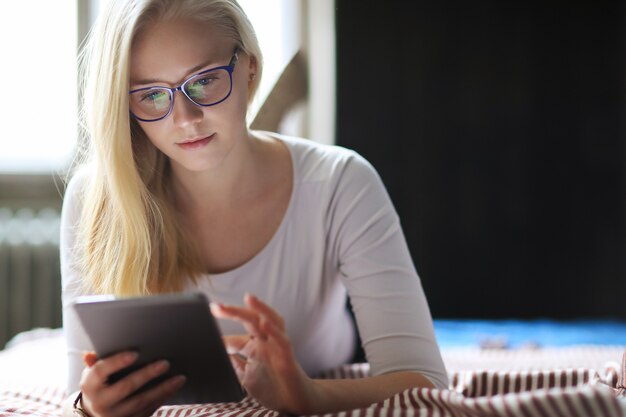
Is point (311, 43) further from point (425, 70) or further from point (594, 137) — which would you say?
point (594, 137)

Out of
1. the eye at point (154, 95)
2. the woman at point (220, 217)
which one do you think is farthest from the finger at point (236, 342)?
the eye at point (154, 95)

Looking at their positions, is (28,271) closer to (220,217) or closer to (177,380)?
(220,217)

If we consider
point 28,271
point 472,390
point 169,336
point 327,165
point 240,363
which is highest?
point 327,165

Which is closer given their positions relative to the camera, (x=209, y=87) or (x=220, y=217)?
(x=209, y=87)

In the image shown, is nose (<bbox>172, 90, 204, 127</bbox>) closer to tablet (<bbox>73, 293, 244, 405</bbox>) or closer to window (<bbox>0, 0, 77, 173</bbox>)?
tablet (<bbox>73, 293, 244, 405</bbox>)

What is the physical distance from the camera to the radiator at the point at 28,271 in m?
3.19

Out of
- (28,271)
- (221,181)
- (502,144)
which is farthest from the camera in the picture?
(502,144)

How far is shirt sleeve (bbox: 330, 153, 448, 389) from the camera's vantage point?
1.12 m

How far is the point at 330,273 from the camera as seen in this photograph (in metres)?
1.33

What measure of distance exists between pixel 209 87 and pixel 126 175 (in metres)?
0.20

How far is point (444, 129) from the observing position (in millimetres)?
3479

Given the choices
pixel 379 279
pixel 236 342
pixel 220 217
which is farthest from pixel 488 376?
pixel 220 217

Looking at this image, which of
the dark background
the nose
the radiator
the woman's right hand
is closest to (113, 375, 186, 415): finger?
the woman's right hand

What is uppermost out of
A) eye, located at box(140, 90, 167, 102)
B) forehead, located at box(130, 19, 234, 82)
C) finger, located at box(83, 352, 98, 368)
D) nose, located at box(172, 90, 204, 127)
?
forehead, located at box(130, 19, 234, 82)
